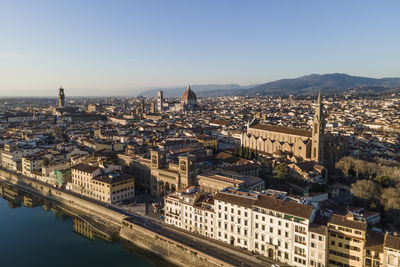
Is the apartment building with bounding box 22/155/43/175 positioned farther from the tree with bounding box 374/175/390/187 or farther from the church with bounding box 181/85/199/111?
the church with bounding box 181/85/199/111

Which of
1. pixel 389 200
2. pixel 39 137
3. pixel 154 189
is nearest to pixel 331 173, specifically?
pixel 389 200

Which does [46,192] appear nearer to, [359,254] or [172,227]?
[172,227]

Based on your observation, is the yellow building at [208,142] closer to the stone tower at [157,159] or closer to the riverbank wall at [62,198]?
the stone tower at [157,159]

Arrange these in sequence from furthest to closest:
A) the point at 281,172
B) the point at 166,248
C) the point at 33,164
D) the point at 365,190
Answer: the point at 33,164
the point at 281,172
the point at 365,190
the point at 166,248

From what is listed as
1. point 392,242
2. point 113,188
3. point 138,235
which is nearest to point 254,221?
point 392,242

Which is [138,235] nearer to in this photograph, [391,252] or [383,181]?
[391,252]

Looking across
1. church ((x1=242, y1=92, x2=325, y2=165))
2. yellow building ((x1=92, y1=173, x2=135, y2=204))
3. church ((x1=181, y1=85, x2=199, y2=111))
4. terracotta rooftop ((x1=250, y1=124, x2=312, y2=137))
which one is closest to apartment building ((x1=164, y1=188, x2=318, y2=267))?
yellow building ((x1=92, y1=173, x2=135, y2=204))
